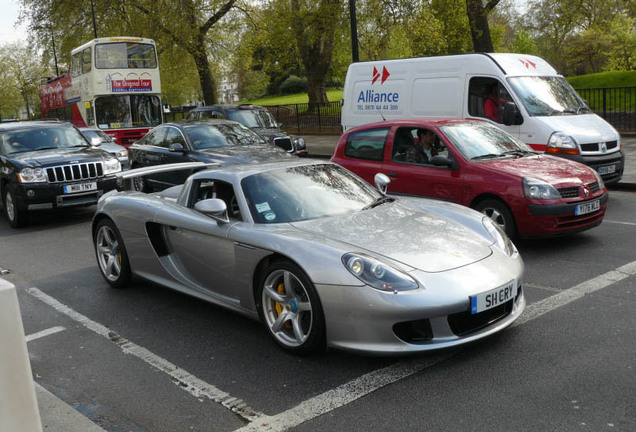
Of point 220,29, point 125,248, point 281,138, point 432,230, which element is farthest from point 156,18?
point 432,230

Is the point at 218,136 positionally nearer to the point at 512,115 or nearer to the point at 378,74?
the point at 378,74

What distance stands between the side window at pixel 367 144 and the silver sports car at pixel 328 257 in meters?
2.62

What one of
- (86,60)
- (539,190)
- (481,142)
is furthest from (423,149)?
(86,60)

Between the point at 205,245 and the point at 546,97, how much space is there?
7619 mm

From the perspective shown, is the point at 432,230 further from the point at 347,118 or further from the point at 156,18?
the point at 156,18

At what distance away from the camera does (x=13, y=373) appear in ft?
8.30

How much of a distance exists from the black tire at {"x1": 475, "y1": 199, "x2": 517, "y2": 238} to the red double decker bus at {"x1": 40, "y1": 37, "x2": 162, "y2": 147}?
1730 cm

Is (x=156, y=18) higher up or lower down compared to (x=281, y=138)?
higher up

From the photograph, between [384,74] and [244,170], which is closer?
[244,170]

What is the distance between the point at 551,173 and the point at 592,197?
19.9 inches

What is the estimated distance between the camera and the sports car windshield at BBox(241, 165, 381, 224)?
509cm

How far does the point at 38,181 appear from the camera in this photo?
10.9 meters

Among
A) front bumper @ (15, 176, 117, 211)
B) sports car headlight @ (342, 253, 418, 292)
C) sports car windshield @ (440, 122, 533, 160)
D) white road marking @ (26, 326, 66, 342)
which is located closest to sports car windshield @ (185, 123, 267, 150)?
front bumper @ (15, 176, 117, 211)

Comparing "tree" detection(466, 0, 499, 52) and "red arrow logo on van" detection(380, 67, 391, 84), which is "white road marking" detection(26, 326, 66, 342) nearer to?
"red arrow logo on van" detection(380, 67, 391, 84)
